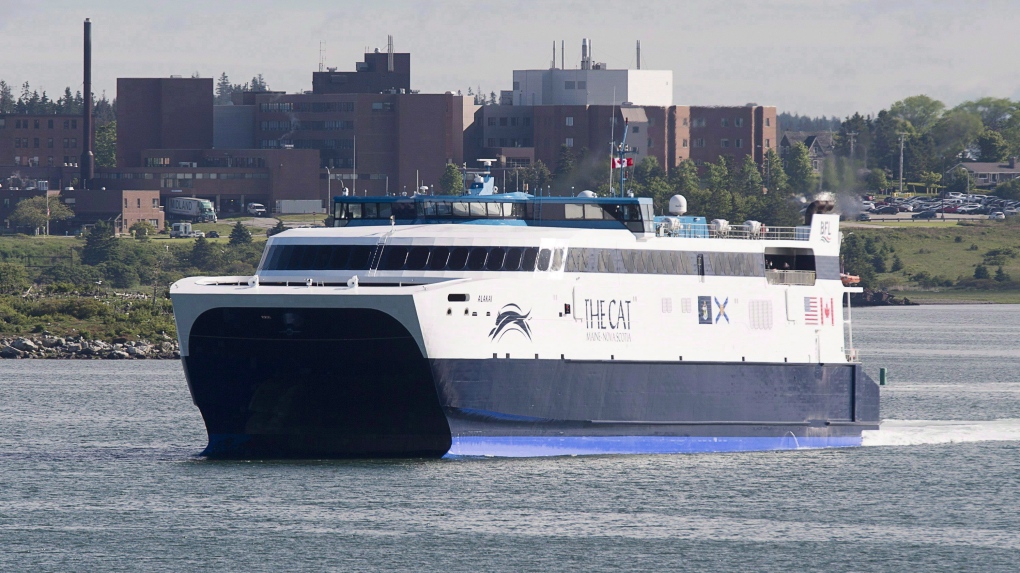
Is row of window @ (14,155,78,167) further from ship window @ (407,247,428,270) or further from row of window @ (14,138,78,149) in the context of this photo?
ship window @ (407,247,428,270)

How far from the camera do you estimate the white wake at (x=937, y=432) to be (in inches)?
1908

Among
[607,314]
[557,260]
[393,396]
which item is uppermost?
[557,260]

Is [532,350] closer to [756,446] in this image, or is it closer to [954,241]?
[756,446]

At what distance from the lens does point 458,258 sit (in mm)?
38406

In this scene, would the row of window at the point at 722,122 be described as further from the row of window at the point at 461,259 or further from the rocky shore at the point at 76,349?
the row of window at the point at 461,259

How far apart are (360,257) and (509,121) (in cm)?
13237

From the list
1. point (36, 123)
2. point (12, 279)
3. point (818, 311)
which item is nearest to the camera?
point (818, 311)

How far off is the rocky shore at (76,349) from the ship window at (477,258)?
50211 mm

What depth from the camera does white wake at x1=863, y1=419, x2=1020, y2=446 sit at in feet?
159

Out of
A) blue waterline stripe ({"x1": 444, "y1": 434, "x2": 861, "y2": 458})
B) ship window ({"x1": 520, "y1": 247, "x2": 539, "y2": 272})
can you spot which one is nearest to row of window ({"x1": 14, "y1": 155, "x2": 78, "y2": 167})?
blue waterline stripe ({"x1": 444, "y1": 434, "x2": 861, "y2": 458})

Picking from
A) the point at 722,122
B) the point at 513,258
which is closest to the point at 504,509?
the point at 513,258

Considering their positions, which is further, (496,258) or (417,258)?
(417,258)

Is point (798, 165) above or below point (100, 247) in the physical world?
above

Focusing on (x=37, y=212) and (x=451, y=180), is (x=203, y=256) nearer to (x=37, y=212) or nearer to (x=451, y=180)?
(x=37, y=212)
